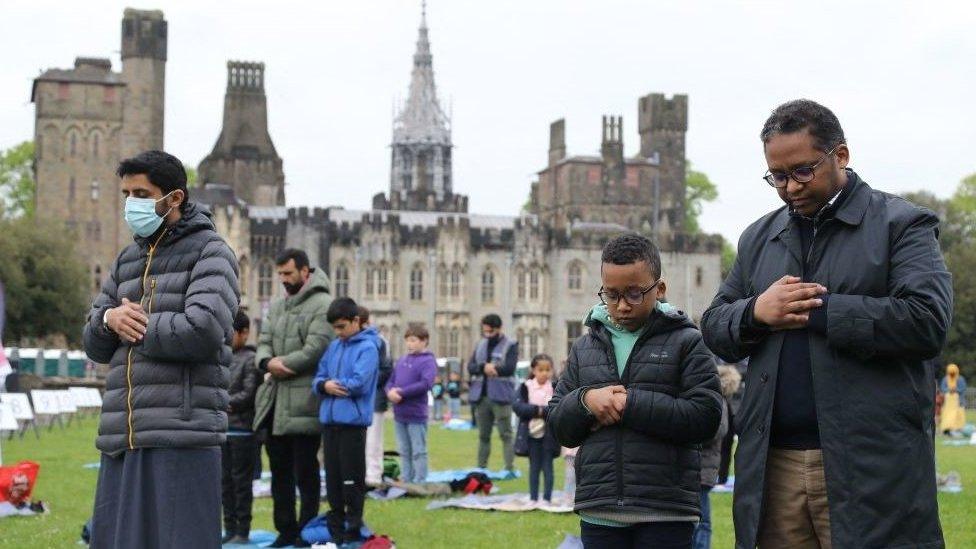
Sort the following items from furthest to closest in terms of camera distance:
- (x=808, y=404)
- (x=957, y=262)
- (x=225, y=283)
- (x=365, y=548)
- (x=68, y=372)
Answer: (x=957, y=262) → (x=68, y=372) → (x=365, y=548) → (x=225, y=283) → (x=808, y=404)

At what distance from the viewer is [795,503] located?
488 centimetres

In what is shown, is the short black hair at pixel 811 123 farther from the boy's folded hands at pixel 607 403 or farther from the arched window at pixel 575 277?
the arched window at pixel 575 277

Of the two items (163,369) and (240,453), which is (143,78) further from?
(163,369)

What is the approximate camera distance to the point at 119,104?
89.8 m

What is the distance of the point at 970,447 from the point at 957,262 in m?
45.2

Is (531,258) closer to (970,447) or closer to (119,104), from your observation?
(119,104)

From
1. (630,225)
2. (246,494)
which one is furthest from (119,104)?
(246,494)

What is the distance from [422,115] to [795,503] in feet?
370

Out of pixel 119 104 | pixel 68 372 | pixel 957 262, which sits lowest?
pixel 68 372

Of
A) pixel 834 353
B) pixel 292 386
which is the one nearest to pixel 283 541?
pixel 292 386

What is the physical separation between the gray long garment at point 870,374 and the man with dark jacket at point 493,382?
467 inches

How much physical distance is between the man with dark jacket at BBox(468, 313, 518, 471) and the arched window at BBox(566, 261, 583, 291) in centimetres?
7007

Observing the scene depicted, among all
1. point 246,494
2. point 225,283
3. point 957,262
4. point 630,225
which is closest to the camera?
point 225,283

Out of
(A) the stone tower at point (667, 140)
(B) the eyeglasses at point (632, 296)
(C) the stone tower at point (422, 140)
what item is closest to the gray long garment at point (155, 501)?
(B) the eyeglasses at point (632, 296)
